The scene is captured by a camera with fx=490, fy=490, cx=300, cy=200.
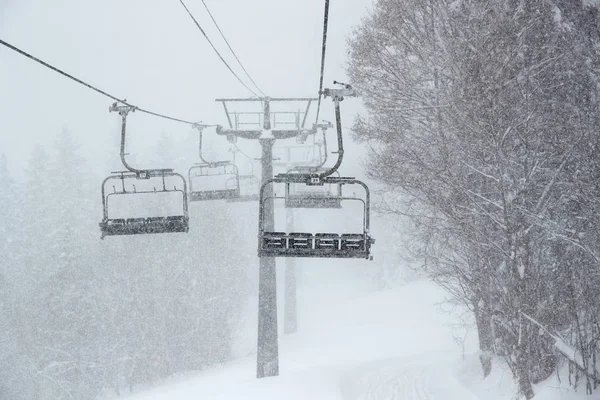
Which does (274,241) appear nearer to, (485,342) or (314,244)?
(314,244)

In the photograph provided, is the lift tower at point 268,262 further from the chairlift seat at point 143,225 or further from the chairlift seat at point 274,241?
the chairlift seat at point 274,241

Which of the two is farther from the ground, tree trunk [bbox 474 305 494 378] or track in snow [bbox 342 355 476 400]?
tree trunk [bbox 474 305 494 378]

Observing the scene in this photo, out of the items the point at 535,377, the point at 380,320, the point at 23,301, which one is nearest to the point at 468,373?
the point at 535,377

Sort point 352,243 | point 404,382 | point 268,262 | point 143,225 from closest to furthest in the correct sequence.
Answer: point 352,243, point 143,225, point 404,382, point 268,262

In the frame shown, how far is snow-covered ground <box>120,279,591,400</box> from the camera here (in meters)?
12.8

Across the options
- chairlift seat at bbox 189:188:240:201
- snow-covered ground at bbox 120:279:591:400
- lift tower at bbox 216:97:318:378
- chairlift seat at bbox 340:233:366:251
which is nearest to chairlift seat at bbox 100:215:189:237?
chairlift seat at bbox 340:233:366:251

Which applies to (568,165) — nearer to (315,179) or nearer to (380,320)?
(315,179)

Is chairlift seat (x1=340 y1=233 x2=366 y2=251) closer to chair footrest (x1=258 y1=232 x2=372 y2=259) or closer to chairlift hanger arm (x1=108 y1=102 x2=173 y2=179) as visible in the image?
chair footrest (x1=258 y1=232 x2=372 y2=259)

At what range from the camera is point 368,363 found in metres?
17.1

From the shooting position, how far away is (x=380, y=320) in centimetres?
2984

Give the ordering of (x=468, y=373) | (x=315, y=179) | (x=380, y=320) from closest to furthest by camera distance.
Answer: (x=315, y=179) < (x=468, y=373) < (x=380, y=320)

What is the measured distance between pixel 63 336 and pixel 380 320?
58.8ft

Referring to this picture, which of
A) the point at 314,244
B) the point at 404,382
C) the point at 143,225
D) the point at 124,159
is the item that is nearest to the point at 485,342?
the point at 404,382

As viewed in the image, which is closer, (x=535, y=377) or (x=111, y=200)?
(x=535, y=377)
